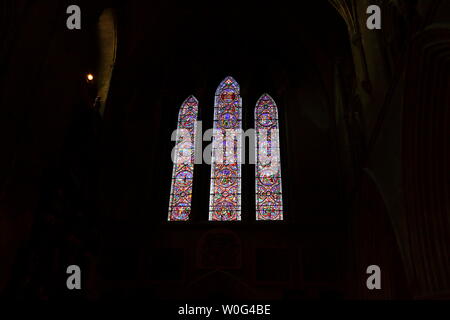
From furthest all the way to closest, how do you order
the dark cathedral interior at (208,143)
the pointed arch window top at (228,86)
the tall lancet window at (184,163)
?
1. the pointed arch window top at (228,86)
2. the tall lancet window at (184,163)
3. the dark cathedral interior at (208,143)

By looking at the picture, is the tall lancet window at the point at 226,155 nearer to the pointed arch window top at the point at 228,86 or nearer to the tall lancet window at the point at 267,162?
the pointed arch window top at the point at 228,86

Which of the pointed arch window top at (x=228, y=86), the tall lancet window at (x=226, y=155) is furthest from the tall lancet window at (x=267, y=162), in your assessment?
the pointed arch window top at (x=228, y=86)

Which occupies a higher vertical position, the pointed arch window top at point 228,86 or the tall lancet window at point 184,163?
the pointed arch window top at point 228,86

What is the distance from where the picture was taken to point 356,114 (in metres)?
8.61

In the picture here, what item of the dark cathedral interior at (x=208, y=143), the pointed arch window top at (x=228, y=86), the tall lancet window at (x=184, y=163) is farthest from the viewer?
the pointed arch window top at (x=228, y=86)

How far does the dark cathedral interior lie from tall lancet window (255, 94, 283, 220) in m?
0.19

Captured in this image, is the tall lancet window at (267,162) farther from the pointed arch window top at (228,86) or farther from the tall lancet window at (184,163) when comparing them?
the tall lancet window at (184,163)

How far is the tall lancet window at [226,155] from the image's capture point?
33.9 feet

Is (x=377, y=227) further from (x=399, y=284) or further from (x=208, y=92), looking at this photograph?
(x=208, y=92)

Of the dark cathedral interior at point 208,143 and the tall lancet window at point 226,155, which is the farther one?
the tall lancet window at point 226,155

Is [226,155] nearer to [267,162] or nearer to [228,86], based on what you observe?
[267,162]

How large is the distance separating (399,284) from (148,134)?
6.72m

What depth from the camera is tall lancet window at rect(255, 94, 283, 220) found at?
10.3 m

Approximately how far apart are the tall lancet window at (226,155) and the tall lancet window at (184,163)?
21.6 inches
